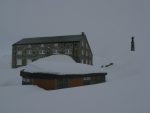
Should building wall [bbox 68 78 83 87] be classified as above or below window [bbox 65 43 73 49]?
below

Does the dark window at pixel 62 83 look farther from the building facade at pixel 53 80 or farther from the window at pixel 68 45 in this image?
the window at pixel 68 45

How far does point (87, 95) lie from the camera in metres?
10.9

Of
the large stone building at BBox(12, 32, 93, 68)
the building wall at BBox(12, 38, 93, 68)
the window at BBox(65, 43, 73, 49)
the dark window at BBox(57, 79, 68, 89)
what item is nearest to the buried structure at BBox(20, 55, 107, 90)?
the dark window at BBox(57, 79, 68, 89)

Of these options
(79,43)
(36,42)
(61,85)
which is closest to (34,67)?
(61,85)

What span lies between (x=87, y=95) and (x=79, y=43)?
3164 centimetres

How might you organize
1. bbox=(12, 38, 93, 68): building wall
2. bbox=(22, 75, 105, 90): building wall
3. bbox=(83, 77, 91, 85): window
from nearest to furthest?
bbox=(22, 75, 105, 90): building wall, bbox=(83, 77, 91, 85): window, bbox=(12, 38, 93, 68): building wall

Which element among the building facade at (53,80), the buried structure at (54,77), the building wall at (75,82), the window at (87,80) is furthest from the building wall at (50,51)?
the building wall at (75,82)

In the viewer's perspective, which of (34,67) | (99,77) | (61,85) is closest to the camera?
(61,85)

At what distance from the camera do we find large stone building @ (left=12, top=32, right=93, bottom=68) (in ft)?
139

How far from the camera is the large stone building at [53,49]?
42469mm

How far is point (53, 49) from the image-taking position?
45.3m

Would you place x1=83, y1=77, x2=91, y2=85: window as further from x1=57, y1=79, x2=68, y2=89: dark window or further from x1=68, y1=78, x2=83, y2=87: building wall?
x1=57, y1=79, x2=68, y2=89: dark window

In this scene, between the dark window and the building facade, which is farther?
the dark window

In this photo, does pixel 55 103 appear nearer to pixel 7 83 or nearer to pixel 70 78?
pixel 70 78
